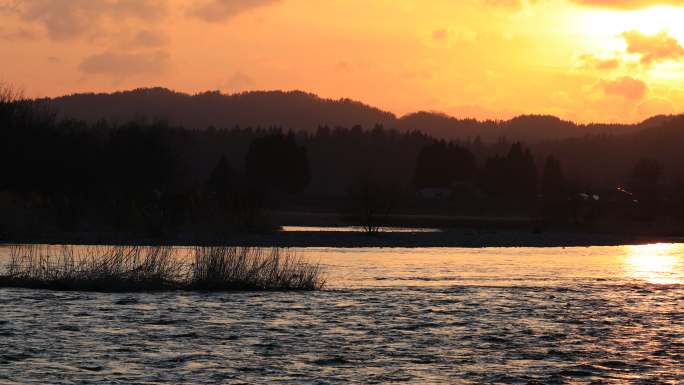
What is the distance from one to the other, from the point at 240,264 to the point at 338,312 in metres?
7.78

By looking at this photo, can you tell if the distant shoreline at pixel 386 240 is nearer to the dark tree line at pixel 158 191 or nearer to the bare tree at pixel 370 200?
the bare tree at pixel 370 200

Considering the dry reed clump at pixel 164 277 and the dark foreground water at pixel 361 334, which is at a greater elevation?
the dry reed clump at pixel 164 277

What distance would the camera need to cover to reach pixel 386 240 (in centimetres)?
6969

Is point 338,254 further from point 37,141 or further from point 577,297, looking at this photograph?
point 37,141

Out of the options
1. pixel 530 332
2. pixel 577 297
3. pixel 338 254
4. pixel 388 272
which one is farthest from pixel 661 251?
pixel 530 332

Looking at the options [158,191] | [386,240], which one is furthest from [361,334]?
[158,191]

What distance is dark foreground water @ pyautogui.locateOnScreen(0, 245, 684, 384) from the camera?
1827cm

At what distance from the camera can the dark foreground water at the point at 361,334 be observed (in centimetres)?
1827

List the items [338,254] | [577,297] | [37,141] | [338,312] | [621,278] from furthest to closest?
[37,141]
[338,254]
[621,278]
[577,297]
[338,312]

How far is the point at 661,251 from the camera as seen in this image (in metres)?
69.2

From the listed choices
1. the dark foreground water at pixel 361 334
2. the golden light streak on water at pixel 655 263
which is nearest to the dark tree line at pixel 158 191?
the golden light streak on water at pixel 655 263

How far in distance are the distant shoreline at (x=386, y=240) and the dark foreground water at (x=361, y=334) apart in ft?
83.4

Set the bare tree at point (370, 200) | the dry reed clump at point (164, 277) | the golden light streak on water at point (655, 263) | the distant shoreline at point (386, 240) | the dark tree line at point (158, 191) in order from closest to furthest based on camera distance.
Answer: the dry reed clump at point (164, 277) → the golden light streak on water at point (655, 263) → the distant shoreline at point (386, 240) → the dark tree line at point (158, 191) → the bare tree at point (370, 200)

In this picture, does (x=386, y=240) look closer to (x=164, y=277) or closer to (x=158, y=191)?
(x=158, y=191)
